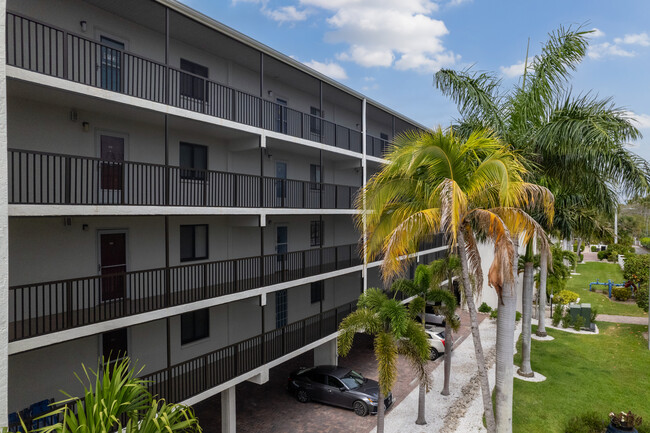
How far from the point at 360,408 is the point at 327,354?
3.98 metres

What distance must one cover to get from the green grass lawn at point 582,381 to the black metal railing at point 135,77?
44.2 ft

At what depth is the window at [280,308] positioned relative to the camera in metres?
18.4

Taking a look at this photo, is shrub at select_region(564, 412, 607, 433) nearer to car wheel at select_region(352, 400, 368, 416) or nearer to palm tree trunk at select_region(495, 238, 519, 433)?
palm tree trunk at select_region(495, 238, 519, 433)

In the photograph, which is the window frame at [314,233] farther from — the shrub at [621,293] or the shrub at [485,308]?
the shrub at [621,293]

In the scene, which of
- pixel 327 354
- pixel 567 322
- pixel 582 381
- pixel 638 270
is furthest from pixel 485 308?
pixel 327 354

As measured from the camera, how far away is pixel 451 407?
1578cm

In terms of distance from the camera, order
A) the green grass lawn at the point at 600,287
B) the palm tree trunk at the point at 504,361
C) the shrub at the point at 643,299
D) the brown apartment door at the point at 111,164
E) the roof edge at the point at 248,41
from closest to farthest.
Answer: the palm tree trunk at the point at 504,361 < the roof edge at the point at 248,41 < the brown apartment door at the point at 111,164 < the shrub at the point at 643,299 < the green grass lawn at the point at 600,287

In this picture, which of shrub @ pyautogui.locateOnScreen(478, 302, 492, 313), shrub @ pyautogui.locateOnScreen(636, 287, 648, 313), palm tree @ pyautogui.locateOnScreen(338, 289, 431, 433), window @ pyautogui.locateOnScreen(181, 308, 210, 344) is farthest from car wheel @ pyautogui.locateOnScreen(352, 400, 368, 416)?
shrub @ pyautogui.locateOnScreen(636, 287, 648, 313)

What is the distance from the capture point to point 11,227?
1005 centimetres

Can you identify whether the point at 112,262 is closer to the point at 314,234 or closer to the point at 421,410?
the point at 314,234

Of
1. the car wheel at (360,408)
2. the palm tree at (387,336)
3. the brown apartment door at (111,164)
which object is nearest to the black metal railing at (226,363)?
the car wheel at (360,408)

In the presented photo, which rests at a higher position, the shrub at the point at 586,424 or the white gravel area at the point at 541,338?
the shrub at the point at 586,424

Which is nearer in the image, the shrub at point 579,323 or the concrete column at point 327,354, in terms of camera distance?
the concrete column at point 327,354

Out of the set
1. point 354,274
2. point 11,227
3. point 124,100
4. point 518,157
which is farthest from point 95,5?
point 354,274
